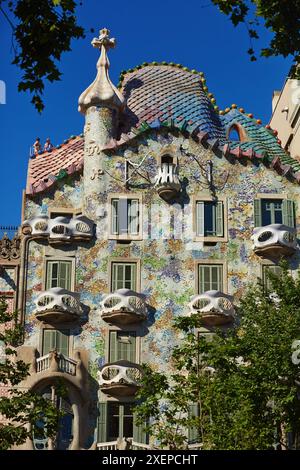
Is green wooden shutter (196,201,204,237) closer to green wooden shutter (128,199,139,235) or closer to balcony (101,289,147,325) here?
green wooden shutter (128,199,139,235)

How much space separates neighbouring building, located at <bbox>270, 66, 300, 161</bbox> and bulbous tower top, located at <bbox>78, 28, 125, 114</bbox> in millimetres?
7618

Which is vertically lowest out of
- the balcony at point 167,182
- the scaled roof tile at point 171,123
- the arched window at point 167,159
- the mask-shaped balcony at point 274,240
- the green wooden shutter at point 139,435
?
the green wooden shutter at point 139,435

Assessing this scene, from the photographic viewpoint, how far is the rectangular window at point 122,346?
40.7 m

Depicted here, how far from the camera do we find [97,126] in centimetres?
4412

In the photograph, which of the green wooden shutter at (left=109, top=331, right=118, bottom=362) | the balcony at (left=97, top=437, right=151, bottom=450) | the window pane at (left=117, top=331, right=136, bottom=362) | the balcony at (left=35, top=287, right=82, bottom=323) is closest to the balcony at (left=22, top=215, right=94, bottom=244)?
the balcony at (left=35, top=287, right=82, bottom=323)

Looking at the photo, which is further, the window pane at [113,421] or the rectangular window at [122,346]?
the rectangular window at [122,346]

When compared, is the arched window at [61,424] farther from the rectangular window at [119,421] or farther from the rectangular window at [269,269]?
the rectangular window at [269,269]

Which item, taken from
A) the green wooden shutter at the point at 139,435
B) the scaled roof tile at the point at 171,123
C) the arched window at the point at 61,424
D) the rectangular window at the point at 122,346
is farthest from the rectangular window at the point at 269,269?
the arched window at the point at 61,424

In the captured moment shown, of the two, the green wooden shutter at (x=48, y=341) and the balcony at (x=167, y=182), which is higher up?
the balcony at (x=167, y=182)

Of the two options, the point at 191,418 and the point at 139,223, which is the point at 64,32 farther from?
the point at 139,223

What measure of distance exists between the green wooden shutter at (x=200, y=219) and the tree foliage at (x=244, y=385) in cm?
522

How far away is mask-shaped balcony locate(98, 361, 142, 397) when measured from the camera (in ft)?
129

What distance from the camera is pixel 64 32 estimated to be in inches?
883

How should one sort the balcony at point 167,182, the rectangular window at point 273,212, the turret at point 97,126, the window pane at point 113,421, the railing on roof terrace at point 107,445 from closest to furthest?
the railing on roof terrace at point 107,445 → the window pane at point 113,421 → the balcony at point 167,182 → the rectangular window at point 273,212 → the turret at point 97,126
